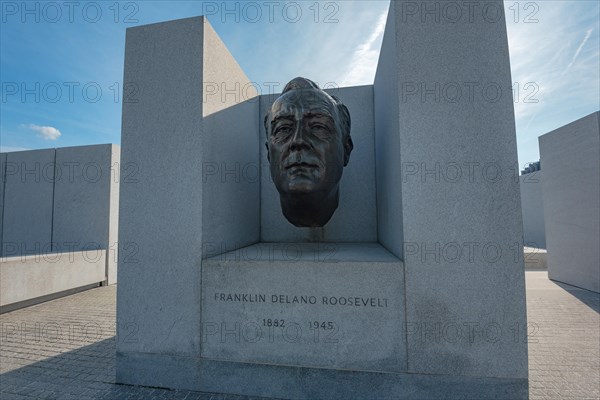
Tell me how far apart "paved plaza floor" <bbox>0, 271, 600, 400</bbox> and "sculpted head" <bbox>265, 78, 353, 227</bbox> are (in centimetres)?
234

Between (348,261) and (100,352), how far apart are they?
3800 mm

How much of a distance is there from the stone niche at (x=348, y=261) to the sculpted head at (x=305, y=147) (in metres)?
0.67

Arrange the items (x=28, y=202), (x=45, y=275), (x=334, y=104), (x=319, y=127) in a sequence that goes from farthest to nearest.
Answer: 1. (x=28, y=202)
2. (x=45, y=275)
3. (x=334, y=104)
4. (x=319, y=127)

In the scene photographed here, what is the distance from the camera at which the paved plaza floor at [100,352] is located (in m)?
3.08

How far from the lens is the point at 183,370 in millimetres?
3160

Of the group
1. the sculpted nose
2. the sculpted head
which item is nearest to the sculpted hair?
the sculpted head

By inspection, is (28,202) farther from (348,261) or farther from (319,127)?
(348,261)

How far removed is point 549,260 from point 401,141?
928 centimetres

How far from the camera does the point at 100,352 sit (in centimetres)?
408

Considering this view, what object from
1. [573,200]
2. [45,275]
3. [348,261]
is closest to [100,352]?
[348,261]

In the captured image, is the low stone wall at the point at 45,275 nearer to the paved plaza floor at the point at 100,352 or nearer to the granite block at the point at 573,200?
the paved plaza floor at the point at 100,352

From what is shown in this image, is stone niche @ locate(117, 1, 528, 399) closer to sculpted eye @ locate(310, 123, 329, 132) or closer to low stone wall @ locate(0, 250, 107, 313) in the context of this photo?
sculpted eye @ locate(310, 123, 329, 132)

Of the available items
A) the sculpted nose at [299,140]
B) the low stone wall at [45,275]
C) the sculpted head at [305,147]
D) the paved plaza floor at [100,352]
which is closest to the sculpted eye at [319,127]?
the sculpted head at [305,147]

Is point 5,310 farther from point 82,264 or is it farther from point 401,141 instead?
point 401,141
